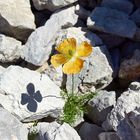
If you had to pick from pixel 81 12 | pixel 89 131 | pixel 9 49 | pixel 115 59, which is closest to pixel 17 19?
pixel 9 49

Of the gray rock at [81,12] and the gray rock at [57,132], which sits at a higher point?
the gray rock at [81,12]

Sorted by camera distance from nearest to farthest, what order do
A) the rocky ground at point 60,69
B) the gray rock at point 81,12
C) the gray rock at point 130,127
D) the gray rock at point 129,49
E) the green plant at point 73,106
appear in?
the gray rock at point 130,127 < the rocky ground at point 60,69 < the green plant at point 73,106 < the gray rock at point 129,49 < the gray rock at point 81,12

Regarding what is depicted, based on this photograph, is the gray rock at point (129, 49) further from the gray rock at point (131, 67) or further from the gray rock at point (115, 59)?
the gray rock at point (131, 67)

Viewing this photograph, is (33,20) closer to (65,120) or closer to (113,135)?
(65,120)

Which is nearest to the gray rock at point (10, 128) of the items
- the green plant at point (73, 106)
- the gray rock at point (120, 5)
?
the green plant at point (73, 106)

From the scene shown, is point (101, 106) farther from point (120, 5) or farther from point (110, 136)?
point (120, 5)

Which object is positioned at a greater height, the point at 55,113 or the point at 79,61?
the point at 79,61

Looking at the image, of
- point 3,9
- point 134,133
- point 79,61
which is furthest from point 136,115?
point 3,9
